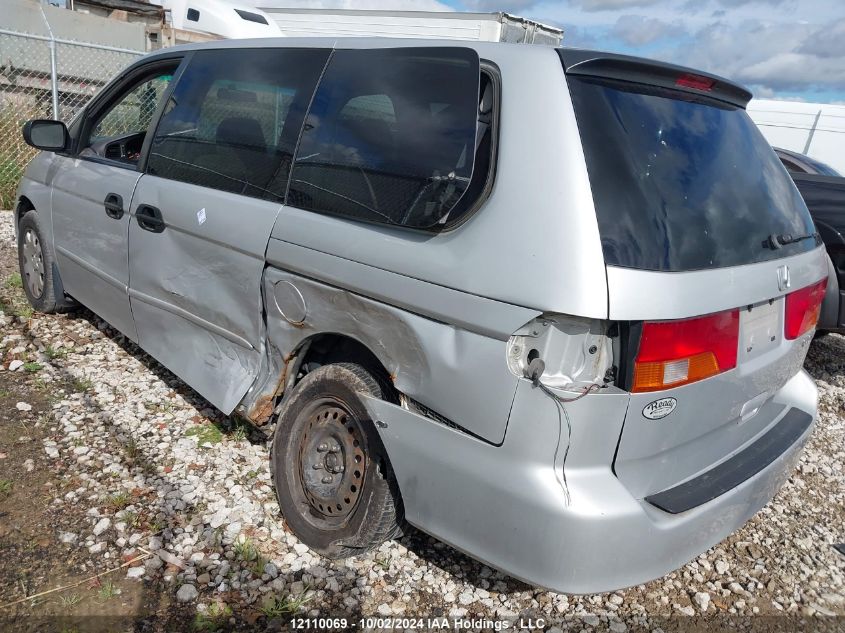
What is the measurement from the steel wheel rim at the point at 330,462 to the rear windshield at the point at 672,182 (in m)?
1.22

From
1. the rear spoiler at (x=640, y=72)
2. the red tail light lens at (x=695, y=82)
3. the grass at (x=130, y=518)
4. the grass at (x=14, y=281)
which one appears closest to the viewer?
the rear spoiler at (x=640, y=72)

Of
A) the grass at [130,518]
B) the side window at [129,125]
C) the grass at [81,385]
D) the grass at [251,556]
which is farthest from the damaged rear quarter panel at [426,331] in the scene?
the grass at [81,385]

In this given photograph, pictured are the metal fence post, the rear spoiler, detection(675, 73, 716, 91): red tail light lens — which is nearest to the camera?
the rear spoiler

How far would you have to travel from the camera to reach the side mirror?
13.4 feet

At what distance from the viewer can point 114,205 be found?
359 cm

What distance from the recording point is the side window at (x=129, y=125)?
398cm

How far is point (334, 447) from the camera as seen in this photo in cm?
261

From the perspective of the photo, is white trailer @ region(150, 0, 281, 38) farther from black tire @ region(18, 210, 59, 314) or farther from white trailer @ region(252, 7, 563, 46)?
black tire @ region(18, 210, 59, 314)

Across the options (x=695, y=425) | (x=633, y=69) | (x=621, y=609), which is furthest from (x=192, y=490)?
(x=633, y=69)

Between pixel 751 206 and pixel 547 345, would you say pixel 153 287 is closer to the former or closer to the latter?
Result: pixel 547 345

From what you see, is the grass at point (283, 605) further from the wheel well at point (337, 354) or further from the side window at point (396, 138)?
the side window at point (396, 138)

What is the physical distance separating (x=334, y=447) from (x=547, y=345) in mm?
1101

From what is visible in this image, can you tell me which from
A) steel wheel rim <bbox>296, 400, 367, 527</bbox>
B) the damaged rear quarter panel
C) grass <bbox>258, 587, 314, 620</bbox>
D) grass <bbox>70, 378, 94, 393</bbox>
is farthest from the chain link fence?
grass <bbox>258, 587, 314, 620</bbox>

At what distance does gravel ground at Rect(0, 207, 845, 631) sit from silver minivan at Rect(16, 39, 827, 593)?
250mm
